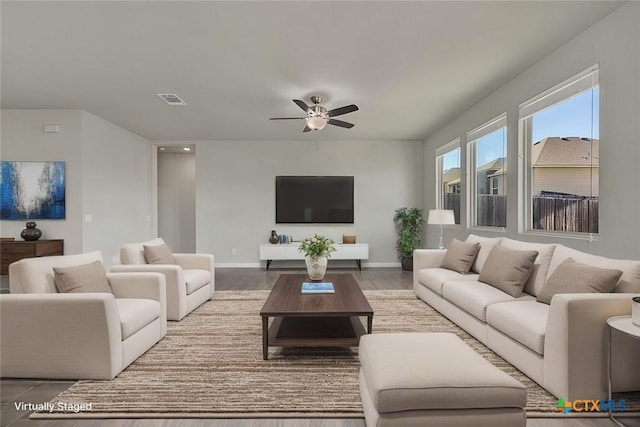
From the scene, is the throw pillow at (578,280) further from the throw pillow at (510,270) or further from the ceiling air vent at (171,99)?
the ceiling air vent at (171,99)

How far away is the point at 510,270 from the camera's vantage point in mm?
2945

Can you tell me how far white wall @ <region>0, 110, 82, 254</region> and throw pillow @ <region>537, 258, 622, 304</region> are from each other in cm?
589

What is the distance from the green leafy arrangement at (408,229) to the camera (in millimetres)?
6902

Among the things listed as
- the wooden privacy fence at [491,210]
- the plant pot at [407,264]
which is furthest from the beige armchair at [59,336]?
the plant pot at [407,264]

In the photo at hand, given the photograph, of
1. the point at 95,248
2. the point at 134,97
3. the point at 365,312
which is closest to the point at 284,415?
the point at 365,312

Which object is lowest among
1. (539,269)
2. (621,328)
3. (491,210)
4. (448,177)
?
(621,328)

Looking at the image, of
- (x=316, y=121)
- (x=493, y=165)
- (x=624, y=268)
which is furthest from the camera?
(x=493, y=165)

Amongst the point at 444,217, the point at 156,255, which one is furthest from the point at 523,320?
the point at 156,255

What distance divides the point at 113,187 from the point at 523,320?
630 centimetres

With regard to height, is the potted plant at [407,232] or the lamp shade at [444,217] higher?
the lamp shade at [444,217]

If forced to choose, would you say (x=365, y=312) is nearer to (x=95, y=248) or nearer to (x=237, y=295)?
(x=237, y=295)

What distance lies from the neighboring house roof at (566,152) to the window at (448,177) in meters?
1.97

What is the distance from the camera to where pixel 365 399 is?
1.74m

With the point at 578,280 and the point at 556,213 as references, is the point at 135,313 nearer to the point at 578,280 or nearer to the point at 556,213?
the point at 578,280
